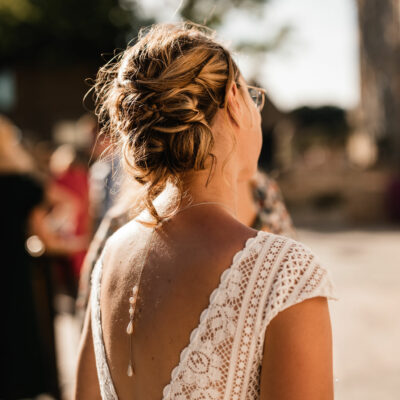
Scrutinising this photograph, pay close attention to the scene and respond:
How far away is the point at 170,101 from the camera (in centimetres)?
114

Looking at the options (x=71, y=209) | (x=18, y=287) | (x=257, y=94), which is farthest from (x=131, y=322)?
(x=71, y=209)

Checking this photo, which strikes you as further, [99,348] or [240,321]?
[99,348]

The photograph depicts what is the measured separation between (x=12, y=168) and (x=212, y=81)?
100 inches

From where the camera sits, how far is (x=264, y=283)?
1082mm

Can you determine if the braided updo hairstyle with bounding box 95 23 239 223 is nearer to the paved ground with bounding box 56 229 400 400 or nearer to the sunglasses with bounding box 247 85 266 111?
the sunglasses with bounding box 247 85 266 111

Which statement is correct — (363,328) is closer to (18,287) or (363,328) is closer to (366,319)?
(366,319)

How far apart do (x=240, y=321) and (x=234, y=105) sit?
0.48 m

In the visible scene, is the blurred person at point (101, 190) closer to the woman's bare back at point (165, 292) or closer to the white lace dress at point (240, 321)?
the woman's bare back at point (165, 292)

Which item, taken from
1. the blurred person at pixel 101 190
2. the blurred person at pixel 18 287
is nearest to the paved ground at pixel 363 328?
the blurred person at pixel 18 287

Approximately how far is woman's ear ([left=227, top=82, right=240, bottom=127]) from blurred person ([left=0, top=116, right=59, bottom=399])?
2.41 meters

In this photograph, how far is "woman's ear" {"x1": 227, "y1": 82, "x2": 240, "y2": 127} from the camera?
121cm

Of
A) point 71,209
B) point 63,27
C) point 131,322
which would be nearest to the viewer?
point 131,322

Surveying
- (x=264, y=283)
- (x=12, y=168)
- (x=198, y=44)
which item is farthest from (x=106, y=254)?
(x=12, y=168)

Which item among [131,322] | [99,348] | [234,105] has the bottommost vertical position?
[99,348]
